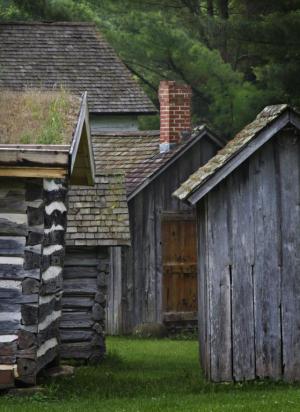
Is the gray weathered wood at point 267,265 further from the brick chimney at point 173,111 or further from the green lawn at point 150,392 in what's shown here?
the brick chimney at point 173,111

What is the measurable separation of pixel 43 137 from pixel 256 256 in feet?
10.4

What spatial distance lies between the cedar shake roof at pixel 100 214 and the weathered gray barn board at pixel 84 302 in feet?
1.21

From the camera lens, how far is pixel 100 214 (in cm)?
1952

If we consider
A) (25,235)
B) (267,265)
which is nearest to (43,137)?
(25,235)

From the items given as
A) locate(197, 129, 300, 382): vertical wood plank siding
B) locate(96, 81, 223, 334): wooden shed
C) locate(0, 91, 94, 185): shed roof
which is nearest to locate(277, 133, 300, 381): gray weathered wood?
locate(197, 129, 300, 382): vertical wood plank siding

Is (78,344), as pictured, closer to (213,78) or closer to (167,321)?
(167,321)

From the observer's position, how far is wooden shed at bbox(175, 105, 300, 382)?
1530 centimetres

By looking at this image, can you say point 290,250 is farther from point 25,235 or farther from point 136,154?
point 136,154

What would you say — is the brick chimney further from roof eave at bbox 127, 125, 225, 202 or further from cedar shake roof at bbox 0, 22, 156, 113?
cedar shake roof at bbox 0, 22, 156, 113

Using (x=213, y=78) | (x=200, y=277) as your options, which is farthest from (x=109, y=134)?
(x=200, y=277)

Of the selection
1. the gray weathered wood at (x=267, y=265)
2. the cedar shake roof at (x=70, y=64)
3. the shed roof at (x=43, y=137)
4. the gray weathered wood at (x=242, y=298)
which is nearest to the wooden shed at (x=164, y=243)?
the cedar shake roof at (x=70, y=64)

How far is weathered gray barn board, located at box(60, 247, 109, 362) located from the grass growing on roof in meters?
3.32

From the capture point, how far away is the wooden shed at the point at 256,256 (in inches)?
602

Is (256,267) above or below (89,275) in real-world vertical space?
below
